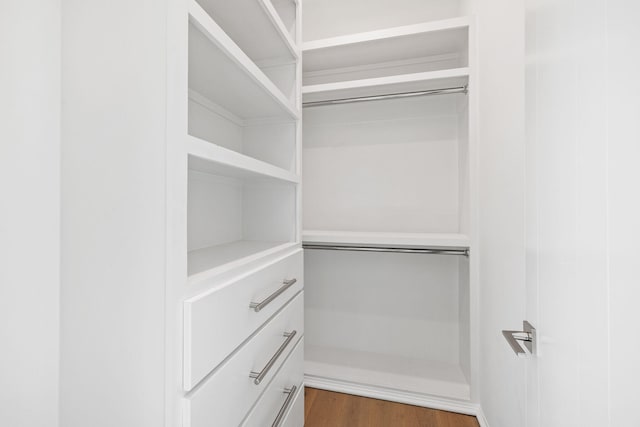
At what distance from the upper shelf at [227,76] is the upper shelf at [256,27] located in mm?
49

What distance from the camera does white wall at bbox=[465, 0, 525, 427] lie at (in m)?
0.96

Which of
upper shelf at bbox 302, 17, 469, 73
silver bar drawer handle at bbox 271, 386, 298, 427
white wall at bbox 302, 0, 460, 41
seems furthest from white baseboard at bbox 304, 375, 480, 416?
white wall at bbox 302, 0, 460, 41

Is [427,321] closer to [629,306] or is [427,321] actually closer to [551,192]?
[551,192]

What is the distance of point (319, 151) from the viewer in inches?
79.8

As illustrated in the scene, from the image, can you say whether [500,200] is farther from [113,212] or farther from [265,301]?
[113,212]

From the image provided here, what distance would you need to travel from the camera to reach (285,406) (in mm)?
1071

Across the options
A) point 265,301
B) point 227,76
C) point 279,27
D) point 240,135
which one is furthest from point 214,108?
point 265,301

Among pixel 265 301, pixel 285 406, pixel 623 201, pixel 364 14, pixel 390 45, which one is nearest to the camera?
pixel 623 201

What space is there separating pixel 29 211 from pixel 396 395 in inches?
66.7

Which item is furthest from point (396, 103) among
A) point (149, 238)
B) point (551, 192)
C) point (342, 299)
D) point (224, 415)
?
point (224, 415)

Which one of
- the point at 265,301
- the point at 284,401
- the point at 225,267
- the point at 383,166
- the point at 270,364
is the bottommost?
the point at 284,401

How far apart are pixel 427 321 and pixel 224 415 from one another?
147cm

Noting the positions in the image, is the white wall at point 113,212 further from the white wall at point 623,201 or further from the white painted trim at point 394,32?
the white painted trim at point 394,32

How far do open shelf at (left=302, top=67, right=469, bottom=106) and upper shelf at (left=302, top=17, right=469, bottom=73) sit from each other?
0.58 ft
